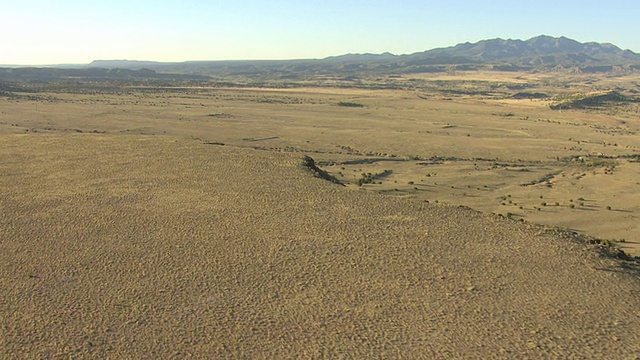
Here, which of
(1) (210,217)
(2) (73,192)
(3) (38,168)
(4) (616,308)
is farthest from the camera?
(3) (38,168)

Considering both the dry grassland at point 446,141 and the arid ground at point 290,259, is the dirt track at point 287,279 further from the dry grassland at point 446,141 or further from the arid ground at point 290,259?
the dry grassland at point 446,141

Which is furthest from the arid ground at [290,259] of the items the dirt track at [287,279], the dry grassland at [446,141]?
the dry grassland at [446,141]

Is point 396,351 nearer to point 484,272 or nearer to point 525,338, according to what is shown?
point 525,338

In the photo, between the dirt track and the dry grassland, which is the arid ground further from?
the dry grassland

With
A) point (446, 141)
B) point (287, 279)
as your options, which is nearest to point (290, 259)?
point (287, 279)

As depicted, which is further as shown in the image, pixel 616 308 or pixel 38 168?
pixel 38 168

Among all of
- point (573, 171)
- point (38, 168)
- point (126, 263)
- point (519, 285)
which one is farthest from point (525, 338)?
point (573, 171)

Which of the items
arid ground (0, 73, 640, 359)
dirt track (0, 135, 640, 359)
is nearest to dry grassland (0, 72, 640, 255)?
arid ground (0, 73, 640, 359)
